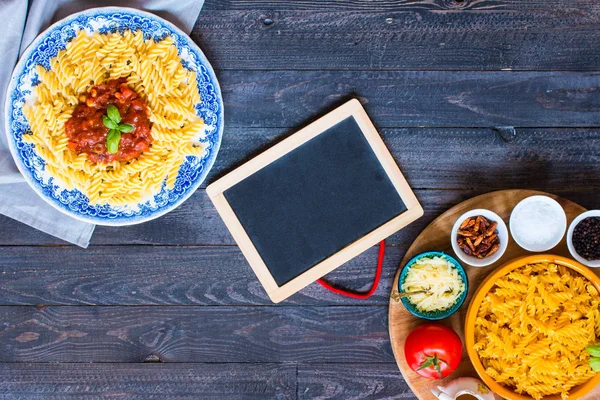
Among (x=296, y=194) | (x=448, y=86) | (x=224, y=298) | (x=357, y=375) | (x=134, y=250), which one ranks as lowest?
(x=357, y=375)

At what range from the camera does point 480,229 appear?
2.34 m

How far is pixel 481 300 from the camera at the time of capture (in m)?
2.25

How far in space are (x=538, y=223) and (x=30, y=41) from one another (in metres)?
2.27

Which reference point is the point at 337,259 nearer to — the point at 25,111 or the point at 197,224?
the point at 197,224

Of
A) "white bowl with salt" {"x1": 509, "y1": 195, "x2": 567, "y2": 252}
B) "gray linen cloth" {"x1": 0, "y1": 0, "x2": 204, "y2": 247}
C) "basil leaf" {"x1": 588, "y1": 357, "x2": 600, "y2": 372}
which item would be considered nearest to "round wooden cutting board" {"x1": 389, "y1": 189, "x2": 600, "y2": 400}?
"white bowl with salt" {"x1": 509, "y1": 195, "x2": 567, "y2": 252}

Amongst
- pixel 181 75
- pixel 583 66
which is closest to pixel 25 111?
pixel 181 75

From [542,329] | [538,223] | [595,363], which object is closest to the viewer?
[595,363]

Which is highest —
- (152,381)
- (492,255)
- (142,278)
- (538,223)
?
(538,223)

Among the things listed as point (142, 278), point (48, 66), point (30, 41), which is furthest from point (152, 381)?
point (30, 41)

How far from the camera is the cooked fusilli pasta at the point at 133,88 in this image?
2.26 m

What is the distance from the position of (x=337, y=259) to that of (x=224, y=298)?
58cm

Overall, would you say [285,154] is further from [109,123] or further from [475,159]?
[475,159]

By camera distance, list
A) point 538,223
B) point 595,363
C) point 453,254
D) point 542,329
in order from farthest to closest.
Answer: point 453,254
point 538,223
point 542,329
point 595,363

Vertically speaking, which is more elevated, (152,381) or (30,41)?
(30,41)
